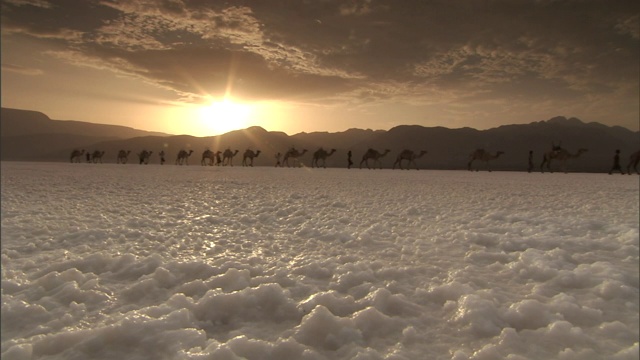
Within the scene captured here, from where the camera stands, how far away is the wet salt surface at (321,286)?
2975 millimetres

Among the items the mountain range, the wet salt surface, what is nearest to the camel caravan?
the mountain range

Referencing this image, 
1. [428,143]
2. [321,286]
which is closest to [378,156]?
[321,286]

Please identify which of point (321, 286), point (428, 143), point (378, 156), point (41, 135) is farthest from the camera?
point (41, 135)

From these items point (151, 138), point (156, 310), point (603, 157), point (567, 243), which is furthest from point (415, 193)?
point (151, 138)

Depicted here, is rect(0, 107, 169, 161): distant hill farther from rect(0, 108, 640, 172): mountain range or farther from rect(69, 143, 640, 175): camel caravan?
rect(69, 143, 640, 175): camel caravan

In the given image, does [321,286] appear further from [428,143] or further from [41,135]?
[41,135]

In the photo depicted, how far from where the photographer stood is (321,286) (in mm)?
4074

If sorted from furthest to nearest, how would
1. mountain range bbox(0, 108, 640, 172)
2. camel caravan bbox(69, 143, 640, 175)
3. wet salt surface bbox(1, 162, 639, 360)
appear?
1. mountain range bbox(0, 108, 640, 172)
2. camel caravan bbox(69, 143, 640, 175)
3. wet salt surface bbox(1, 162, 639, 360)

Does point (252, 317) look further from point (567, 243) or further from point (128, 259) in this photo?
point (567, 243)

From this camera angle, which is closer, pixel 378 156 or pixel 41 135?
pixel 378 156

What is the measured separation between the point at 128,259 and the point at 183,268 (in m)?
0.81

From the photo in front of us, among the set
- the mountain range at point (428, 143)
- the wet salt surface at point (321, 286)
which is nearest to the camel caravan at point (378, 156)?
the mountain range at point (428, 143)

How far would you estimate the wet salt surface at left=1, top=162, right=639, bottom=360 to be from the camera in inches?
117

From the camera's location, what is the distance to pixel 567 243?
545cm
